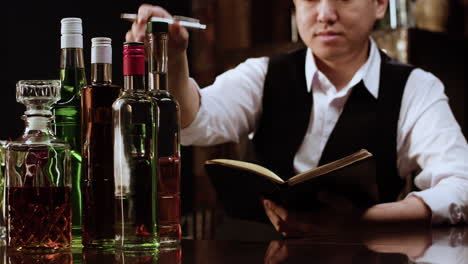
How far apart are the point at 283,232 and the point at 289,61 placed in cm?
80

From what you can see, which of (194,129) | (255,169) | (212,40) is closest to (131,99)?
(255,169)

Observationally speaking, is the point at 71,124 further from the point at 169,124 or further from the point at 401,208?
the point at 401,208

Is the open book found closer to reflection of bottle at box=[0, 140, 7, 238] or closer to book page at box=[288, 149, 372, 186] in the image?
book page at box=[288, 149, 372, 186]

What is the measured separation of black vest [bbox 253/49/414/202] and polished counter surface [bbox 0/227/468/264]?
40.1 inches

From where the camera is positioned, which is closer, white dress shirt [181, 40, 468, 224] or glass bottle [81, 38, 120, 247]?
glass bottle [81, 38, 120, 247]

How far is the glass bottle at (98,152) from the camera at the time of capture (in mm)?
773

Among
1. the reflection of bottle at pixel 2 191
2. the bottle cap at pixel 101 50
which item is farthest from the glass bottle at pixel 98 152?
the reflection of bottle at pixel 2 191

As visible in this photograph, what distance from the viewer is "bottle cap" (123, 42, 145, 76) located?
75 centimetres

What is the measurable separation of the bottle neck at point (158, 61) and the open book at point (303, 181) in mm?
429

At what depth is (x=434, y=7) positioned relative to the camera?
2.62 meters

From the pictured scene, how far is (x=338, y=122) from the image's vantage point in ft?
6.25

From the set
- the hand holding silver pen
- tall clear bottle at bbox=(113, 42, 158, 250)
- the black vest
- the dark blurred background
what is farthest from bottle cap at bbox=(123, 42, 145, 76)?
the black vest

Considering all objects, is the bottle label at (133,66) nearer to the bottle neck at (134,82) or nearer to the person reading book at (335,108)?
the bottle neck at (134,82)

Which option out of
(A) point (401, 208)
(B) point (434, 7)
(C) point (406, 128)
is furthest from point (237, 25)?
(A) point (401, 208)
